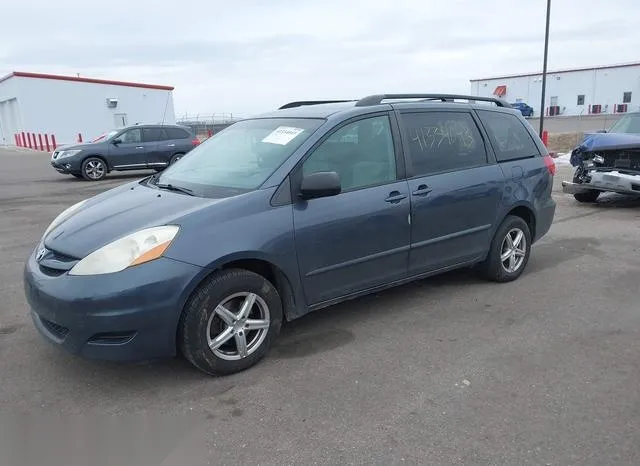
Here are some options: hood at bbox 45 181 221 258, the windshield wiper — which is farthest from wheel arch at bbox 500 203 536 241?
hood at bbox 45 181 221 258

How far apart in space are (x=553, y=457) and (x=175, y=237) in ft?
7.73

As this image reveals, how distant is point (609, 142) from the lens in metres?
9.24

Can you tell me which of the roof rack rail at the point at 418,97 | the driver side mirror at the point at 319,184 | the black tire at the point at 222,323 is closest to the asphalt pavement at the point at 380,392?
the black tire at the point at 222,323

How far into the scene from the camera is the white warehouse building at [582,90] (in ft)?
150

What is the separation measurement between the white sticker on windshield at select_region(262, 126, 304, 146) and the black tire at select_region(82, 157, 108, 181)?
487 inches

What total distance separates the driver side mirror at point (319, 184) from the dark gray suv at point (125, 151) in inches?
465

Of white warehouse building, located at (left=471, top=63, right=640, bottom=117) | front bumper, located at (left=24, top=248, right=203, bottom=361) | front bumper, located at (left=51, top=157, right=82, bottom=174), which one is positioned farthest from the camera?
white warehouse building, located at (left=471, top=63, right=640, bottom=117)

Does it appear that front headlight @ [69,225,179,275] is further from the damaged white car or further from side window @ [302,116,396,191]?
the damaged white car

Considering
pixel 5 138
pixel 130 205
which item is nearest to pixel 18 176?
pixel 130 205

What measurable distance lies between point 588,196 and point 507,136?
19.5 ft

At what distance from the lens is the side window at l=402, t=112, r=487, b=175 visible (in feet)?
14.8

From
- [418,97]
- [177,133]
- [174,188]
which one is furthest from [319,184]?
[177,133]

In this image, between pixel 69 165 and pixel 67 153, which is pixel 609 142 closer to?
pixel 69 165

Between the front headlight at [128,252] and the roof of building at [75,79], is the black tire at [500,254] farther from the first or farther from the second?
the roof of building at [75,79]
